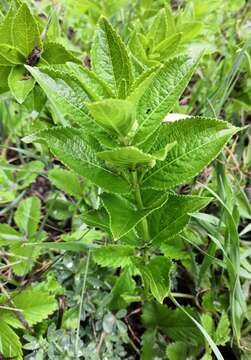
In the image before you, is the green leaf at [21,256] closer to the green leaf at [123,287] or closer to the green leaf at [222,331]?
the green leaf at [123,287]

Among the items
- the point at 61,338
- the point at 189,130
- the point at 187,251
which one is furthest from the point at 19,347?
the point at 189,130

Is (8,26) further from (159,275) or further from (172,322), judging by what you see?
(172,322)

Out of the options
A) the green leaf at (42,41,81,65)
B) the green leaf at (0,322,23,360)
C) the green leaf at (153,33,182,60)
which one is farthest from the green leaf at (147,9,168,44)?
the green leaf at (0,322,23,360)

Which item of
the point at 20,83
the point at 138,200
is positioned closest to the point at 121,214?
the point at 138,200

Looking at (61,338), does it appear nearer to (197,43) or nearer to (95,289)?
(95,289)

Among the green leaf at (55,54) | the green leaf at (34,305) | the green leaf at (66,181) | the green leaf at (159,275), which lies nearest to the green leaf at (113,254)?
the green leaf at (159,275)
